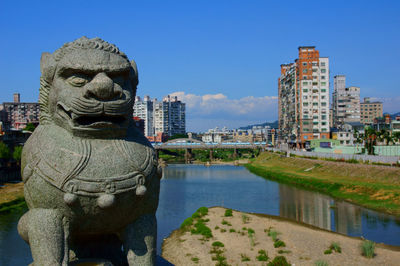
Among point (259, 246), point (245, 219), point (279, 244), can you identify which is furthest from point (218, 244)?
point (245, 219)

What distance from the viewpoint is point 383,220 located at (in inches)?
854

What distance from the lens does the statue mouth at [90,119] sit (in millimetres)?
5164

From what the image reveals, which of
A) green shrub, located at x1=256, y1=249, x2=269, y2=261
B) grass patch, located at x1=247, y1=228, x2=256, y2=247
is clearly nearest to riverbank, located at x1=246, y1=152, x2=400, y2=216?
grass patch, located at x1=247, y1=228, x2=256, y2=247

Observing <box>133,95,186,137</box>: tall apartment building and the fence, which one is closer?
the fence

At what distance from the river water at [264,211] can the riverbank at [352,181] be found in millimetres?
1199

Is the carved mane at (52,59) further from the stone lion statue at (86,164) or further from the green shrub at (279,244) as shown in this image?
the green shrub at (279,244)

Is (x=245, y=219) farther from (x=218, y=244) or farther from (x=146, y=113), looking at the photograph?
(x=146, y=113)

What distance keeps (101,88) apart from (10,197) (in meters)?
26.5

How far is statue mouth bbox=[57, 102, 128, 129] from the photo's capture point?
516cm

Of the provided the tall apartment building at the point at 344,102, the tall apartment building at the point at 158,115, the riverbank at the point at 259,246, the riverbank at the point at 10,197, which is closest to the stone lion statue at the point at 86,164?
the riverbank at the point at 259,246

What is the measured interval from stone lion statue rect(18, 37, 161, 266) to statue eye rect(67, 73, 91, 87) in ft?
0.04

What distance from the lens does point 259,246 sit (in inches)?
595

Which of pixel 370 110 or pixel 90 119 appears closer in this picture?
pixel 90 119

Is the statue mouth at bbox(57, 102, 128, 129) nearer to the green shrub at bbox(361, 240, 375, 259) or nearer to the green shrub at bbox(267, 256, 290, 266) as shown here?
the green shrub at bbox(267, 256, 290, 266)
